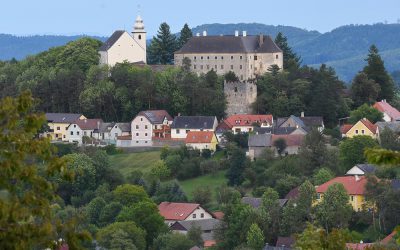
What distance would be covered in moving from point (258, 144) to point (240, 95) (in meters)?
4.18

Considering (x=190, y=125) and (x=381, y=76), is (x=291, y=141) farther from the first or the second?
(x=381, y=76)

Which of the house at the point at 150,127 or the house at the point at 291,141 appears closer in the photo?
the house at the point at 291,141

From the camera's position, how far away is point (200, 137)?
Answer: 4978 centimetres

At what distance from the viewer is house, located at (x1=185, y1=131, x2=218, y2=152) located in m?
49.7

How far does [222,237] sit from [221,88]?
14.8 meters

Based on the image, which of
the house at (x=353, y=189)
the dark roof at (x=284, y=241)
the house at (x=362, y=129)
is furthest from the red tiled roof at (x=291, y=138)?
the dark roof at (x=284, y=241)

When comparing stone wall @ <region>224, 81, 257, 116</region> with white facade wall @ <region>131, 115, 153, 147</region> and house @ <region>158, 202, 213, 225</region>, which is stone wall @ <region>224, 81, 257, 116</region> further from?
house @ <region>158, 202, 213, 225</region>

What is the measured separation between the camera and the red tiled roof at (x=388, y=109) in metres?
51.1

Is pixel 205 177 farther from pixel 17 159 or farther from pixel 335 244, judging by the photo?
pixel 17 159

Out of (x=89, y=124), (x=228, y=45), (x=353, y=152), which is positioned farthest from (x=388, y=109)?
(x=89, y=124)

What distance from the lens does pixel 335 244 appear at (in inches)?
536

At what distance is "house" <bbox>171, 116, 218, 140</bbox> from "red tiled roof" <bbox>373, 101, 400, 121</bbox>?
6.67 metres

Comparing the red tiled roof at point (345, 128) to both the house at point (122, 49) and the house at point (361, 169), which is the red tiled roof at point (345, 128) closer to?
the house at point (361, 169)

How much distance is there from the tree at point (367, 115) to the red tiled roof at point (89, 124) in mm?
10604
